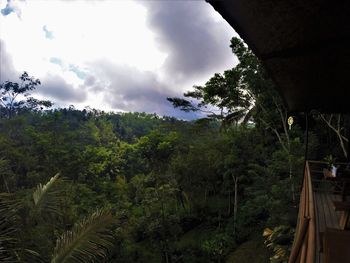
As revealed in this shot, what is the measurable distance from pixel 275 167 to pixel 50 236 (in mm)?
8224

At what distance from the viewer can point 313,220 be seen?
7.25ft

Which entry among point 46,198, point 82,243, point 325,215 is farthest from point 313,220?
point 46,198

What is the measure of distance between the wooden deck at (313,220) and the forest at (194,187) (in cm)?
119

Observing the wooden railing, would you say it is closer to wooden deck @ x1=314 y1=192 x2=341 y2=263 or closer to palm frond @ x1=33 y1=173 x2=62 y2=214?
wooden deck @ x1=314 y1=192 x2=341 y2=263

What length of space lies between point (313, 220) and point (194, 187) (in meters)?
18.5

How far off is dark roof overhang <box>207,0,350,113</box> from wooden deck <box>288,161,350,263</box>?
112cm

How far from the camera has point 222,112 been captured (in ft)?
56.8

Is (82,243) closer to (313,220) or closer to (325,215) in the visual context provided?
(313,220)

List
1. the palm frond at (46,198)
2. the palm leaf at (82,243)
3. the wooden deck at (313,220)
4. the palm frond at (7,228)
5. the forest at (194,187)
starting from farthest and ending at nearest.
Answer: the forest at (194,187) < the palm frond at (46,198) < the palm leaf at (82,243) < the palm frond at (7,228) < the wooden deck at (313,220)

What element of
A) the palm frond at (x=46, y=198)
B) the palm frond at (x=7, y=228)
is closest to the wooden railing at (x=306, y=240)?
the palm frond at (x=7, y=228)

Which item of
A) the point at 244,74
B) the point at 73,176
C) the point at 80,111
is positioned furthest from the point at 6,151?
the point at 80,111

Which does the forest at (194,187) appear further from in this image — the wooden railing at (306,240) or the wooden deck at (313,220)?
the wooden railing at (306,240)

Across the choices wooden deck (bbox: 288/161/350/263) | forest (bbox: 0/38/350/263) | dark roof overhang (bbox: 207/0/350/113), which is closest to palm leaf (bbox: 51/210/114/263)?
forest (bbox: 0/38/350/263)

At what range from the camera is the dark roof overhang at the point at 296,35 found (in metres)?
1.36
